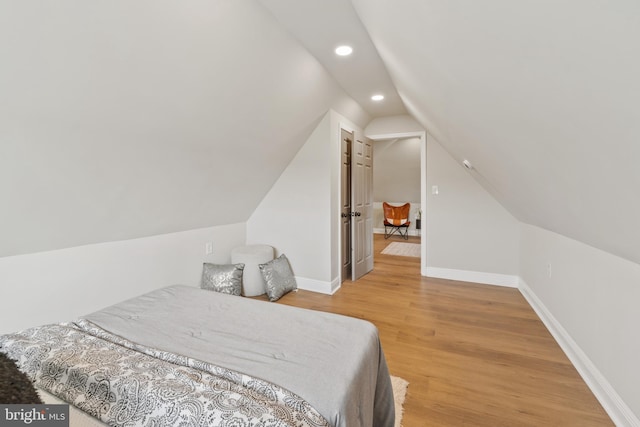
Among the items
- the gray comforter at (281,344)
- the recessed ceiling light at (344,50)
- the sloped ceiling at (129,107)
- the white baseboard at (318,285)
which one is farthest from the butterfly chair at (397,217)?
the gray comforter at (281,344)

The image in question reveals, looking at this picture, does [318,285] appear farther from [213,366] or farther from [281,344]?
[213,366]

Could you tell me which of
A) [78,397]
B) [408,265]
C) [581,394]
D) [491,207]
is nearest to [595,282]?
[581,394]

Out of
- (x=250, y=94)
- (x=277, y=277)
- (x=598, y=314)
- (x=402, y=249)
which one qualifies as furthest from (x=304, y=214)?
(x=402, y=249)

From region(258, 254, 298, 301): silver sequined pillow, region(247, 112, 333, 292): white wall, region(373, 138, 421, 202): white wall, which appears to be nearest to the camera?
region(258, 254, 298, 301): silver sequined pillow

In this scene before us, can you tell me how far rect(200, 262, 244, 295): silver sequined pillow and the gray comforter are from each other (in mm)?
1145

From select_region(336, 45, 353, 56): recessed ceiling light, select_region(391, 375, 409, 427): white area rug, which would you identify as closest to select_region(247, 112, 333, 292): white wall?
select_region(336, 45, 353, 56): recessed ceiling light

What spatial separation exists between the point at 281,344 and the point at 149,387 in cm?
51

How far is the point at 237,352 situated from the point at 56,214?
5.08 feet

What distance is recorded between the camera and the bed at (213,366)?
31.9 inches

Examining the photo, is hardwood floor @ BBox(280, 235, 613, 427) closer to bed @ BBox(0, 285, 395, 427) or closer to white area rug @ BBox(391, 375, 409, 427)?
white area rug @ BBox(391, 375, 409, 427)

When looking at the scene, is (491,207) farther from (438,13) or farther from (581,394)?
(438,13)

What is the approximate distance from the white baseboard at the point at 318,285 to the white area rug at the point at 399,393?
5.18 ft

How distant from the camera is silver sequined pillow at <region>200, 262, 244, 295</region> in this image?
2895 mm

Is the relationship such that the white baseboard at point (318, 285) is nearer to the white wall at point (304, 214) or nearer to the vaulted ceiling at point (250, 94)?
the white wall at point (304, 214)
